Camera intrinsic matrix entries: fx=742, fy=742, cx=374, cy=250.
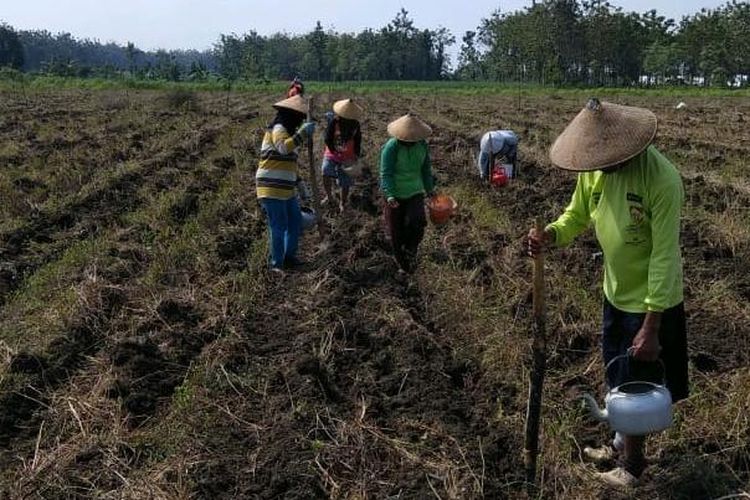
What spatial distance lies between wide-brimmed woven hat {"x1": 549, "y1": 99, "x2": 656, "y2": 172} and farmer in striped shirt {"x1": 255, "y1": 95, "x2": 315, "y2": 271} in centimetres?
325

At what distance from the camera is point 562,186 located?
9594 millimetres

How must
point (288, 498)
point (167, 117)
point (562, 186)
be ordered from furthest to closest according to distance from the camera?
point (167, 117) < point (562, 186) < point (288, 498)

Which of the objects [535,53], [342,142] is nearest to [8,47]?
[535,53]

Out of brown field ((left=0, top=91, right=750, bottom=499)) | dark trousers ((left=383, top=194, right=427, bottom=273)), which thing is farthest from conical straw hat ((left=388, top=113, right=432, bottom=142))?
brown field ((left=0, top=91, right=750, bottom=499))

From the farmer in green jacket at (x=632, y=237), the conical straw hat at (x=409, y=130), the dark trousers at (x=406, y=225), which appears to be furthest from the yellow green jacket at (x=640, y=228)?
the dark trousers at (x=406, y=225)

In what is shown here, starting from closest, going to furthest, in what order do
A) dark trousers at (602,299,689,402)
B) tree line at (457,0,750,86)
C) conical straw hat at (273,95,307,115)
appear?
dark trousers at (602,299,689,402)
conical straw hat at (273,95,307,115)
tree line at (457,0,750,86)

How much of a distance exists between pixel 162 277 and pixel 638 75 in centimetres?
6355

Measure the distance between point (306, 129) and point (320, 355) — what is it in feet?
7.22

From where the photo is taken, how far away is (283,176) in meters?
6.21

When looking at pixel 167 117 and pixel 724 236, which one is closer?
pixel 724 236

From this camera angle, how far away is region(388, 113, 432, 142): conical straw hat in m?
5.81

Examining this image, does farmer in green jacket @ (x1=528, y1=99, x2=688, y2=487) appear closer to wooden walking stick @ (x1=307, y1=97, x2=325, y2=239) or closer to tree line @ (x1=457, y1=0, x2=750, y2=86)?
wooden walking stick @ (x1=307, y1=97, x2=325, y2=239)

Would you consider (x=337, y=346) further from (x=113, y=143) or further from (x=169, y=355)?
(x=113, y=143)

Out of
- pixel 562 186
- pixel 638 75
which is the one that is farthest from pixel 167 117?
pixel 638 75
